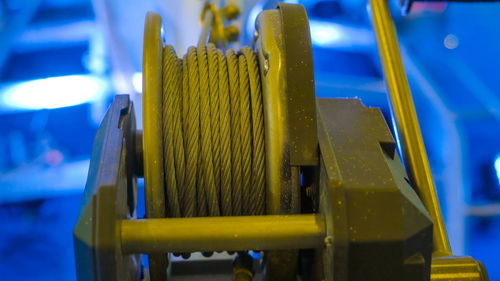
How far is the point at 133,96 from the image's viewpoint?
2500 millimetres

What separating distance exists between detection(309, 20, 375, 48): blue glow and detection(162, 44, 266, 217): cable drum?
3.72 meters

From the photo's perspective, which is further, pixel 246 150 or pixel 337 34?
pixel 337 34

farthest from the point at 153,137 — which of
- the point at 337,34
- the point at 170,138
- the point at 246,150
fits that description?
the point at 337,34

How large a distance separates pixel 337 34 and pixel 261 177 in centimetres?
394

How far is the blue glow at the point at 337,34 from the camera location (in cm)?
462

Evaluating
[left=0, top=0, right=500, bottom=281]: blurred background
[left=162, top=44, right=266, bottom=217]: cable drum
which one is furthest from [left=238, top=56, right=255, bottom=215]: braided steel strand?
[left=0, top=0, right=500, bottom=281]: blurred background

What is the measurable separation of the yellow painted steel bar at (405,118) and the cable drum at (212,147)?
0.30 m

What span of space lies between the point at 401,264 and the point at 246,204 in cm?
28

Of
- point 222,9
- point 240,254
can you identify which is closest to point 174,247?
point 240,254

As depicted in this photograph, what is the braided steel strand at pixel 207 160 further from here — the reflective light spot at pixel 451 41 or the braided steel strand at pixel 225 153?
the reflective light spot at pixel 451 41

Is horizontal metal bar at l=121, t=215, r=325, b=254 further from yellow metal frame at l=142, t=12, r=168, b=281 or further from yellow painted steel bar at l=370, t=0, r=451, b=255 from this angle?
yellow painted steel bar at l=370, t=0, r=451, b=255

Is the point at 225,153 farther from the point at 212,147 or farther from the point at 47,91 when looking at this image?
the point at 47,91

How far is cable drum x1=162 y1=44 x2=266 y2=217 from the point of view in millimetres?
921

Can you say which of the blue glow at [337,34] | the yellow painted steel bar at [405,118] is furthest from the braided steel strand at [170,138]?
the blue glow at [337,34]
